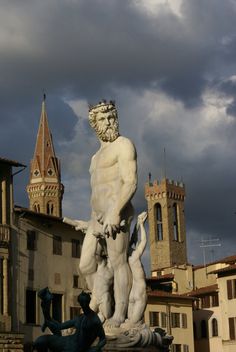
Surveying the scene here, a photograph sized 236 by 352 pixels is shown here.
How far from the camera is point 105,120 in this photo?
12.9 meters

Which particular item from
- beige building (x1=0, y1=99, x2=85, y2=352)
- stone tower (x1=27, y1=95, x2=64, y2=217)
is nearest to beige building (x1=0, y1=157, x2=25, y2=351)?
beige building (x1=0, y1=99, x2=85, y2=352)

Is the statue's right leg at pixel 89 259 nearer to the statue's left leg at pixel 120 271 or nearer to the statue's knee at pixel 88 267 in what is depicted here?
the statue's knee at pixel 88 267

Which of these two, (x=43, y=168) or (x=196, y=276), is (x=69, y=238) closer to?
(x=196, y=276)

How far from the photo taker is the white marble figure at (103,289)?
12.3 m

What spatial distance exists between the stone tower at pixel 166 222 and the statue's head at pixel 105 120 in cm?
13042

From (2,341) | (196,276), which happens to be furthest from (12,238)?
(196,276)

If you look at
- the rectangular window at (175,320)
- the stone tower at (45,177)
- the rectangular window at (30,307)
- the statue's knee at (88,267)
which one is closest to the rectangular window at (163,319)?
the rectangular window at (175,320)

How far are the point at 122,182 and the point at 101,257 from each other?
1.17 metres

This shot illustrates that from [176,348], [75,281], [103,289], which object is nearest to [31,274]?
[75,281]

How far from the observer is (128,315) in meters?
12.4

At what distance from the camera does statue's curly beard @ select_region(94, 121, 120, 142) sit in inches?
510

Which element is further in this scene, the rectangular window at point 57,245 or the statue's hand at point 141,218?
the rectangular window at point 57,245

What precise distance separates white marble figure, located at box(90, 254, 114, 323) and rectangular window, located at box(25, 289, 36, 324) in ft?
137

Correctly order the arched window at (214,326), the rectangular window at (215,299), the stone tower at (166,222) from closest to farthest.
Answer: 1. the arched window at (214,326)
2. the rectangular window at (215,299)
3. the stone tower at (166,222)
